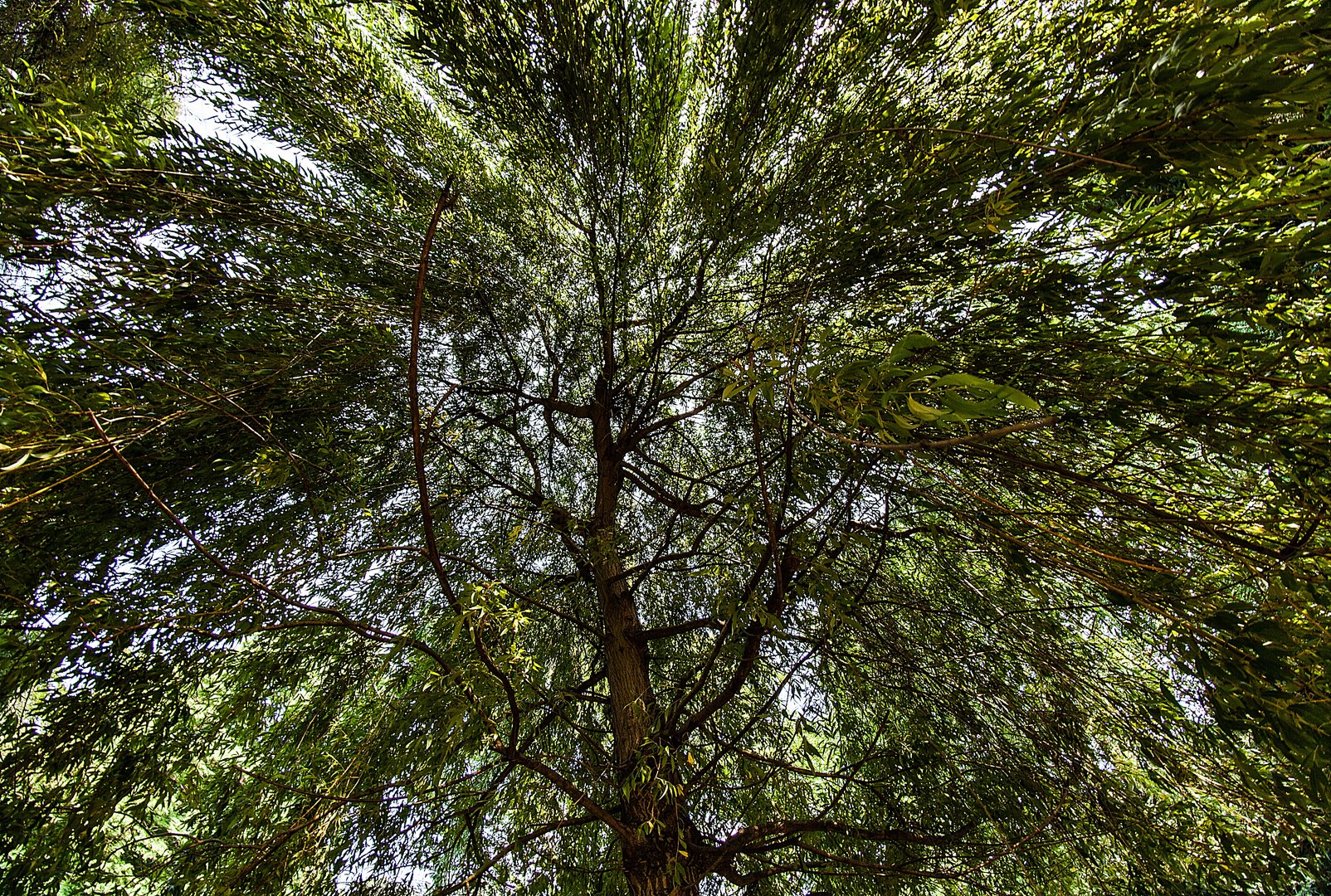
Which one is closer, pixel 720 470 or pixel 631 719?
pixel 631 719

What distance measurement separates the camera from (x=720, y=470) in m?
2.47

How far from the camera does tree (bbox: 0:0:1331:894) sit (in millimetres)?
1122

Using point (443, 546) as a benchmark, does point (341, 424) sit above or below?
above

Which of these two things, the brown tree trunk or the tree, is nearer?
the tree

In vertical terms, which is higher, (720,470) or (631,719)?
(720,470)

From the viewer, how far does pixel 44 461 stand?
47.3 inches

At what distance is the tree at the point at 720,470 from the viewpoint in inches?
44.2

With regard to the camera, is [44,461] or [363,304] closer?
[44,461]

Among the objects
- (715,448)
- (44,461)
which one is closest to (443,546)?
(44,461)

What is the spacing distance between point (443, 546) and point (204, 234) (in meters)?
1.37

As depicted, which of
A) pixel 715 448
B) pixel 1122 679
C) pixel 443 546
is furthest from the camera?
pixel 715 448

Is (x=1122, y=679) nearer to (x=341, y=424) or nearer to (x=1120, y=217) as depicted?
(x=1120, y=217)

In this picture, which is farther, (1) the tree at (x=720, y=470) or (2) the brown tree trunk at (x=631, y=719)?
(2) the brown tree trunk at (x=631, y=719)

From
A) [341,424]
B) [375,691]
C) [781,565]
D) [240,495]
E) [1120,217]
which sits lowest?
[781,565]
